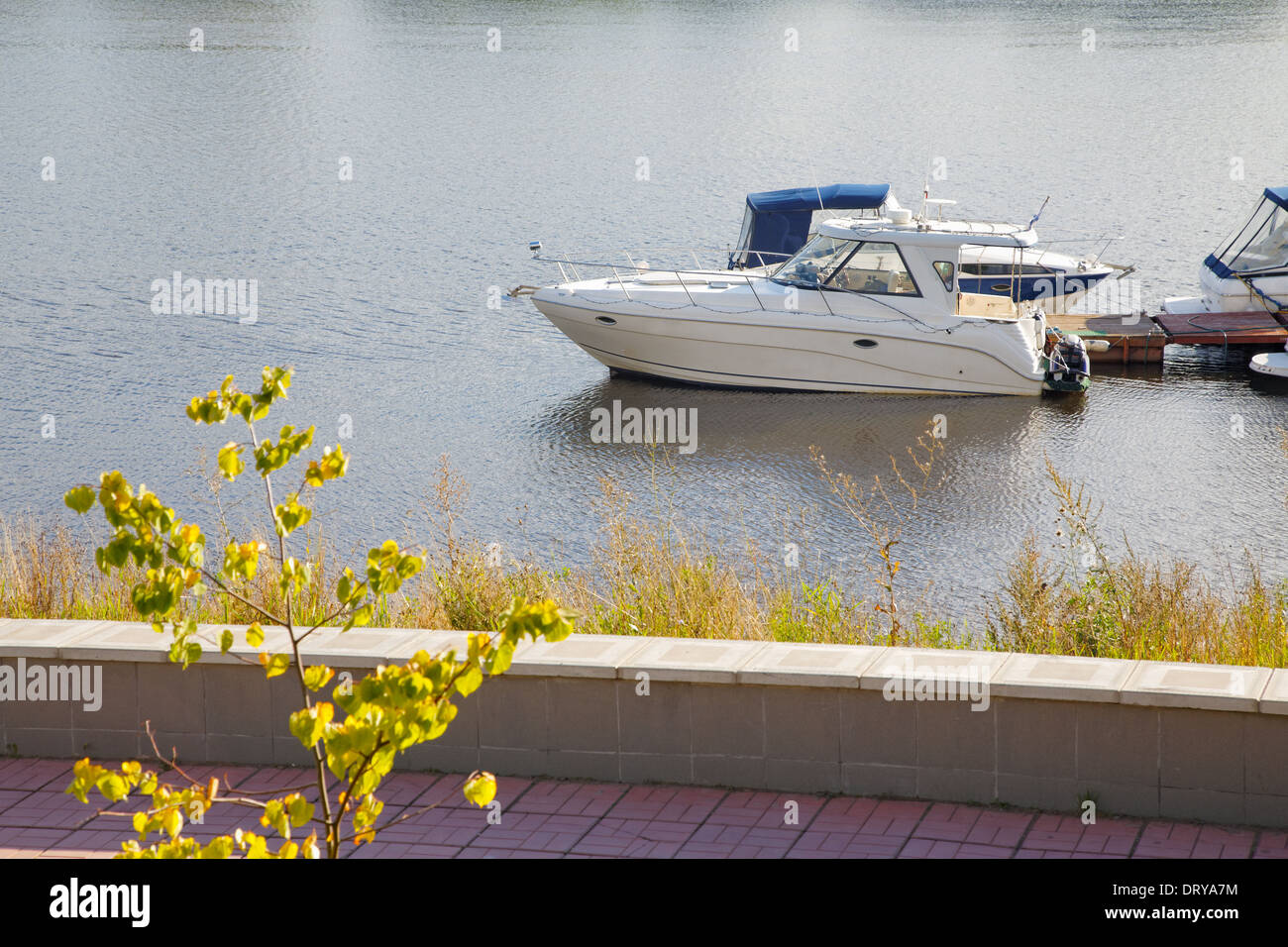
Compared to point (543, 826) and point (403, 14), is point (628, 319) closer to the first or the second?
point (543, 826)

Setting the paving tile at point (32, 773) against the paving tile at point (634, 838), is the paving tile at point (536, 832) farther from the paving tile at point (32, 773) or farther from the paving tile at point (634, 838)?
the paving tile at point (32, 773)

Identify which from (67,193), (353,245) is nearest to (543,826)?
(353,245)

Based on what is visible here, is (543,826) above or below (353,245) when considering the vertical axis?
below

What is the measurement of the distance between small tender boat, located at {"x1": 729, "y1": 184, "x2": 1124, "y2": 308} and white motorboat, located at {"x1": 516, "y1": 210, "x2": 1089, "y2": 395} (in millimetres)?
1067

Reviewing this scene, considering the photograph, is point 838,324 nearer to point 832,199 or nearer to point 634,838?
point 832,199

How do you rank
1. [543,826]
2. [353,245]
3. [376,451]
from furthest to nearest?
[353,245], [376,451], [543,826]

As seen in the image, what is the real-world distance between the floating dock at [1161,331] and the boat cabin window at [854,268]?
459 cm

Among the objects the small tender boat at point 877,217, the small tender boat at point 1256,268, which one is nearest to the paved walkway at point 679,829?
the small tender boat at point 877,217

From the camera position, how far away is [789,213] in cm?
2634

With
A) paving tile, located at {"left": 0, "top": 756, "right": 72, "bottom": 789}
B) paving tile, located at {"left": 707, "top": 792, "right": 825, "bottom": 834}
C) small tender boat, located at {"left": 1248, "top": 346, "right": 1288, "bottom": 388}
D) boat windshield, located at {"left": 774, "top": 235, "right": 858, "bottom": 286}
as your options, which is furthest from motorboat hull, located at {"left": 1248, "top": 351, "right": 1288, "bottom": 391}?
paving tile, located at {"left": 0, "top": 756, "right": 72, "bottom": 789}

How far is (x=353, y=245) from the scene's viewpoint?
33469 millimetres

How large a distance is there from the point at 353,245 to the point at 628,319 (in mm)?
12196

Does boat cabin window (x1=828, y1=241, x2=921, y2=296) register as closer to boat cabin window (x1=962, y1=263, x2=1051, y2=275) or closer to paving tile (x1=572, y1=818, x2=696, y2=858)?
boat cabin window (x1=962, y1=263, x2=1051, y2=275)
